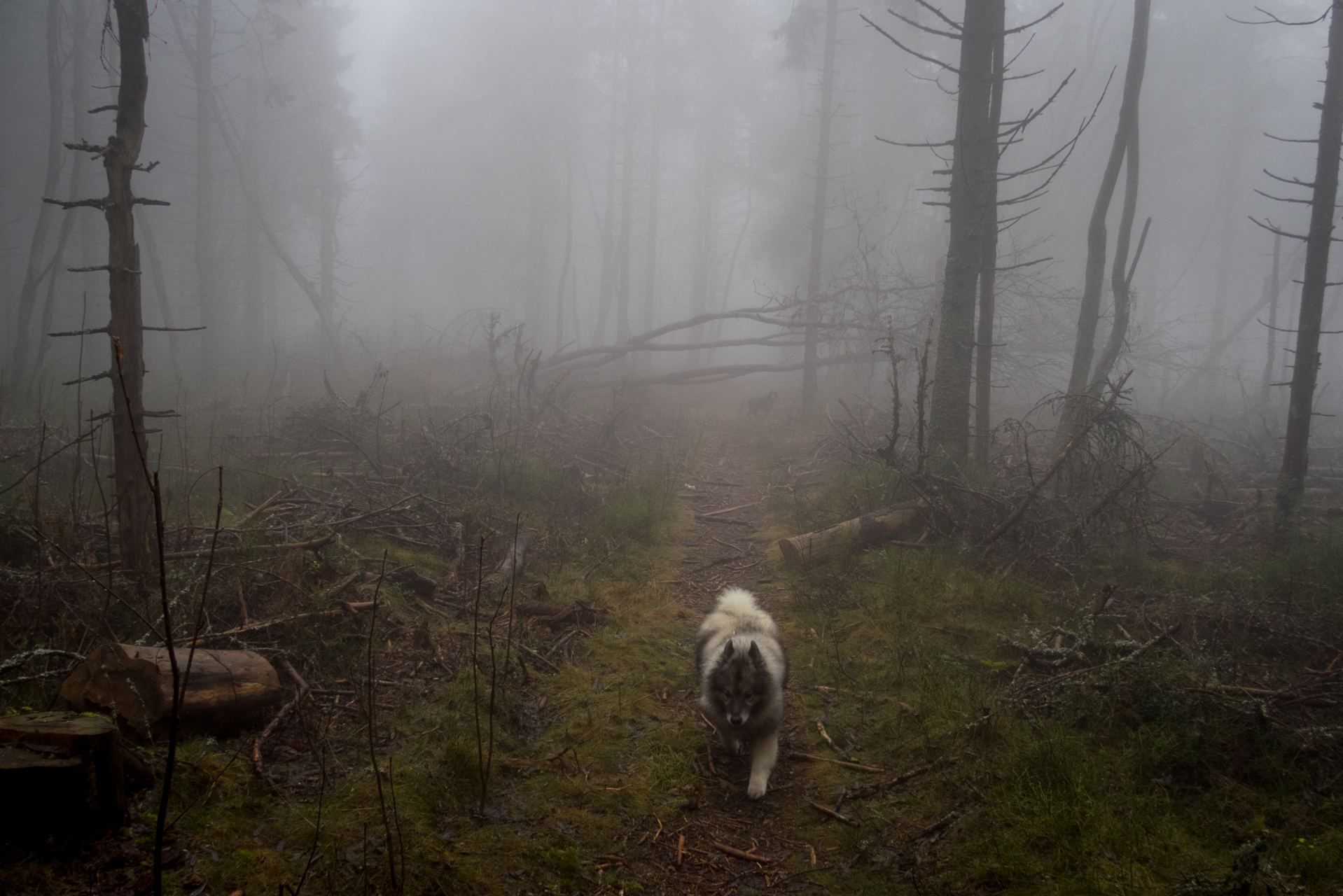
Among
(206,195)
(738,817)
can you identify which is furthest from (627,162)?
(738,817)

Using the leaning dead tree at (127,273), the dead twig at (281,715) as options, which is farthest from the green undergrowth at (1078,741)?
the leaning dead tree at (127,273)

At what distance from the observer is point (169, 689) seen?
141 inches

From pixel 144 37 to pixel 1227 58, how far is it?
36.4 meters

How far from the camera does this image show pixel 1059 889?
2.97 m

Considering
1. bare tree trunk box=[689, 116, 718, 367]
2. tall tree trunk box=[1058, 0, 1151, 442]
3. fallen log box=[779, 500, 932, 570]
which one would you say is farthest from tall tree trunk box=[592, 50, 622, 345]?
fallen log box=[779, 500, 932, 570]

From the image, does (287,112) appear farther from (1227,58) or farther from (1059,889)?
(1227,58)

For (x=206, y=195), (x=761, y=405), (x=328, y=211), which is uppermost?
(x=328, y=211)

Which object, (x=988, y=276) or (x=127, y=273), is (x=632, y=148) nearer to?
(x=988, y=276)

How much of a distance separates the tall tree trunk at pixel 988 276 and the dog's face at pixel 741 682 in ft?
21.4

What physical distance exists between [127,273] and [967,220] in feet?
32.0

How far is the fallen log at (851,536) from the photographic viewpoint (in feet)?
26.2

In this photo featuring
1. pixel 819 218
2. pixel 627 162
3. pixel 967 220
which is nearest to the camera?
pixel 967 220

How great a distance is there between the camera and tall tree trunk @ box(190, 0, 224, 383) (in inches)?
798

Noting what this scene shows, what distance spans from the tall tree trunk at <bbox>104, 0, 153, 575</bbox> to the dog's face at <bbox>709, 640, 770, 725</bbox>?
13.9 feet
